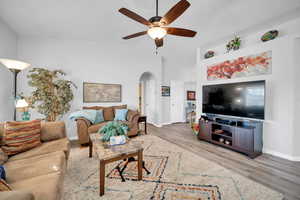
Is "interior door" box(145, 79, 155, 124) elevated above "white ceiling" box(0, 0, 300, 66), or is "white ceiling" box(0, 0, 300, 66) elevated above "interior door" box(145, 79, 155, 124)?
"white ceiling" box(0, 0, 300, 66)

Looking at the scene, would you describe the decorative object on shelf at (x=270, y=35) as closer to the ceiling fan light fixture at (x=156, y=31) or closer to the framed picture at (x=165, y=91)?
the ceiling fan light fixture at (x=156, y=31)

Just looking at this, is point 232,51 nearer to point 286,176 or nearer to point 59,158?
point 286,176

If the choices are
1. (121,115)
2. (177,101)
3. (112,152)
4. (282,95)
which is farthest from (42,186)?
(177,101)

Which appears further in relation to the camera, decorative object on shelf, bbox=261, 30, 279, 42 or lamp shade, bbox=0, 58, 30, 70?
decorative object on shelf, bbox=261, 30, 279, 42

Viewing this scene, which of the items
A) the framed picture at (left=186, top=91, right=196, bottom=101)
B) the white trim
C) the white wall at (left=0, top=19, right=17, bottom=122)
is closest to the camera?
the white trim

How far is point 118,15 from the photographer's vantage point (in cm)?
250

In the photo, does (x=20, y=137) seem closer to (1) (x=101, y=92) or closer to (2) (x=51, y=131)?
(2) (x=51, y=131)

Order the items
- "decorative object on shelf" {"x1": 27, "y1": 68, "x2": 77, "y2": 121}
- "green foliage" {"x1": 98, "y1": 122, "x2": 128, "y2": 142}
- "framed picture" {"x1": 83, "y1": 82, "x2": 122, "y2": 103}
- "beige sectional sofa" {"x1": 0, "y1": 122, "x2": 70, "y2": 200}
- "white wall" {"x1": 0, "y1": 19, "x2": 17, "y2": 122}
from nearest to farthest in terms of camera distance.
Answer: "beige sectional sofa" {"x1": 0, "y1": 122, "x2": 70, "y2": 200}, "green foliage" {"x1": 98, "y1": 122, "x2": 128, "y2": 142}, "white wall" {"x1": 0, "y1": 19, "x2": 17, "y2": 122}, "decorative object on shelf" {"x1": 27, "y1": 68, "x2": 77, "y2": 121}, "framed picture" {"x1": 83, "y1": 82, "x2": 122, "y2": 103}

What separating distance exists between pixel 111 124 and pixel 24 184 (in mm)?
1058

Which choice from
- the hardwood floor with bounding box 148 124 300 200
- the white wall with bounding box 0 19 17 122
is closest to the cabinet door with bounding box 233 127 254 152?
the hardwood floor with bounding box 148 124 300 200

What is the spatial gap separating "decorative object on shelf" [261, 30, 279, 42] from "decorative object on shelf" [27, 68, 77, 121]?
4717 mm

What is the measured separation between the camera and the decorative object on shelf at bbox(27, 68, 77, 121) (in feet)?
9.61

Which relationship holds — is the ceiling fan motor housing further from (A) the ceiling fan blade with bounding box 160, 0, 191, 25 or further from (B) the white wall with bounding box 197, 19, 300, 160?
(B) the white wall with bounding box 197, 19, 300, 160

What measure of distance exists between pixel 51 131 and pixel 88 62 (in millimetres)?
2494
